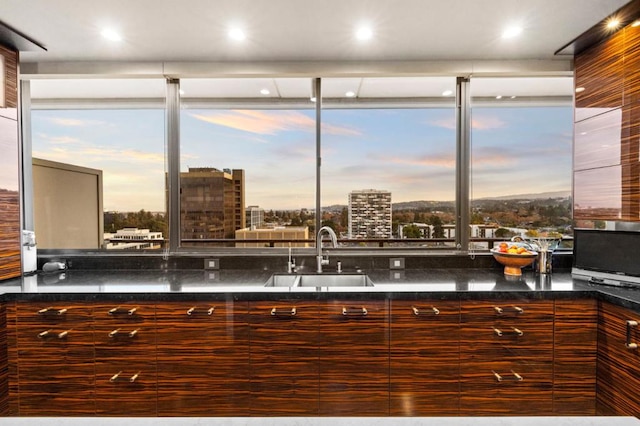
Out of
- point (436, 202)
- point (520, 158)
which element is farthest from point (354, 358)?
point (520, 158)

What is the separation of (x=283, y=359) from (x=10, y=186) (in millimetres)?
2315

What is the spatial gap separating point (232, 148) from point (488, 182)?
265cm

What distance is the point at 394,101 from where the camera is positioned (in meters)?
3.27

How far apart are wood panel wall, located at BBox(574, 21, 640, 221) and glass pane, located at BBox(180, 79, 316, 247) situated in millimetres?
2073

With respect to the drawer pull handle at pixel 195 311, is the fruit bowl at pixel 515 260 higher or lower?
higher

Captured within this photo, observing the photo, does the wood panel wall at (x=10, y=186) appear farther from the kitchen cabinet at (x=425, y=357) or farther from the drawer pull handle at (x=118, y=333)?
the kitchen cabinet at (x=425, y=357)

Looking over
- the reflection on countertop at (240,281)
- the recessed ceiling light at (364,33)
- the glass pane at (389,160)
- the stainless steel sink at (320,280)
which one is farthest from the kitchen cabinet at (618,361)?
the recessed ceiling light at (364,33)

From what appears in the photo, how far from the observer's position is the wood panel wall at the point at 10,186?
2.30 meters

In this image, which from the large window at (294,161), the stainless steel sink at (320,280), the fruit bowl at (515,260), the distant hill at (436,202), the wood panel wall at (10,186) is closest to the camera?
the wood panel wall at (10,186)

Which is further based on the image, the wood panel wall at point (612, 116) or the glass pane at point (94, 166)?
the glass pane at point (94, 166)

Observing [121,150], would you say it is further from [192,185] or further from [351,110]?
[351,110]

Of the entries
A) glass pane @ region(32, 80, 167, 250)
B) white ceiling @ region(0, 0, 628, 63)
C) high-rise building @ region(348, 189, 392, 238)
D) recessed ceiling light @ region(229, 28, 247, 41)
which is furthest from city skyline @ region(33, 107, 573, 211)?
recessed ceiling light @ region(229, 28, 247, 41)

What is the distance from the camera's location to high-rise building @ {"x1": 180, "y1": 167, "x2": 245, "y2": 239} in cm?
293

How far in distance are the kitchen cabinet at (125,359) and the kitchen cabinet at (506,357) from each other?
75.5 inches
